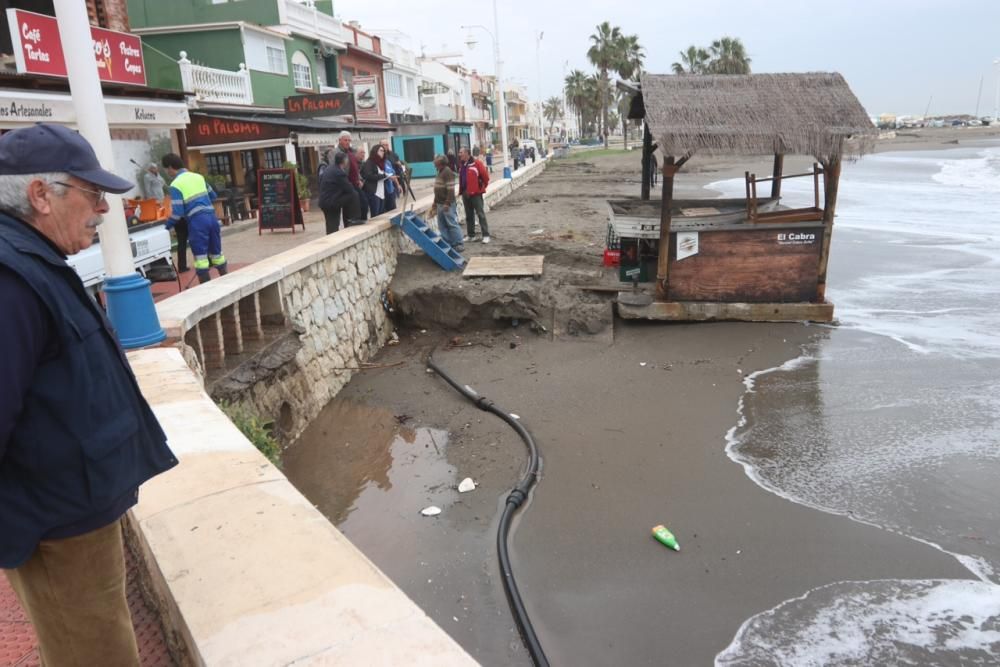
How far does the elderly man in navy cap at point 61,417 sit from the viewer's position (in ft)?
5.66

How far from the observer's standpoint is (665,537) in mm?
5160

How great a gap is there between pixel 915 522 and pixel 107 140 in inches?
250

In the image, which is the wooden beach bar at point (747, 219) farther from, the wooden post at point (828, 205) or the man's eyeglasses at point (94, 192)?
the man's eyeglasses at point (94, 192)

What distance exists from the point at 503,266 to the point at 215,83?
40.2 ft

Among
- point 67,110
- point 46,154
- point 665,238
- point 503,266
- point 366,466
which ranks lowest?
point 366,466

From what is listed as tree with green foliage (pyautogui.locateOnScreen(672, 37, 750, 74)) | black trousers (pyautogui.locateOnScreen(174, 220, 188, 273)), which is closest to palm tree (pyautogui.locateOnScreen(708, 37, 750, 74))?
tree with green foliage (pyautogui.locateOnScreen(672, 37, 750, 74))

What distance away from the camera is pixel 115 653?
2.09 m

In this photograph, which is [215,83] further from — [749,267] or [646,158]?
[749,267]

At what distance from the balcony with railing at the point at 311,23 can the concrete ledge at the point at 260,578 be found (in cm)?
2480

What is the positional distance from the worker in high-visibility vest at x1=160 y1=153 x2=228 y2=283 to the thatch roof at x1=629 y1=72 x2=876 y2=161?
18.9ft

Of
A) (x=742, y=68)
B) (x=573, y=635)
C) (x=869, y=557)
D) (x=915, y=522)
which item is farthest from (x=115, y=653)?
(x=742, y=68)

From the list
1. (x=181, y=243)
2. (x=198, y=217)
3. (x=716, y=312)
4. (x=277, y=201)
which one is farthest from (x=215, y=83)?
(x=716, y=312)

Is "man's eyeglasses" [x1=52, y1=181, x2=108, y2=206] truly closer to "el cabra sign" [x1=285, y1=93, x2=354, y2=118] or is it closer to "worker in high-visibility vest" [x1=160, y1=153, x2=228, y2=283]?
"worker in high-visibility vest" [x1=160, y1=153, x2=228, y2=283]

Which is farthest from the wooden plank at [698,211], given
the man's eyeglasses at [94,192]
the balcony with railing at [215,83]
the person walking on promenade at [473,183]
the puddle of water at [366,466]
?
the balcony with railing at [215,83]
